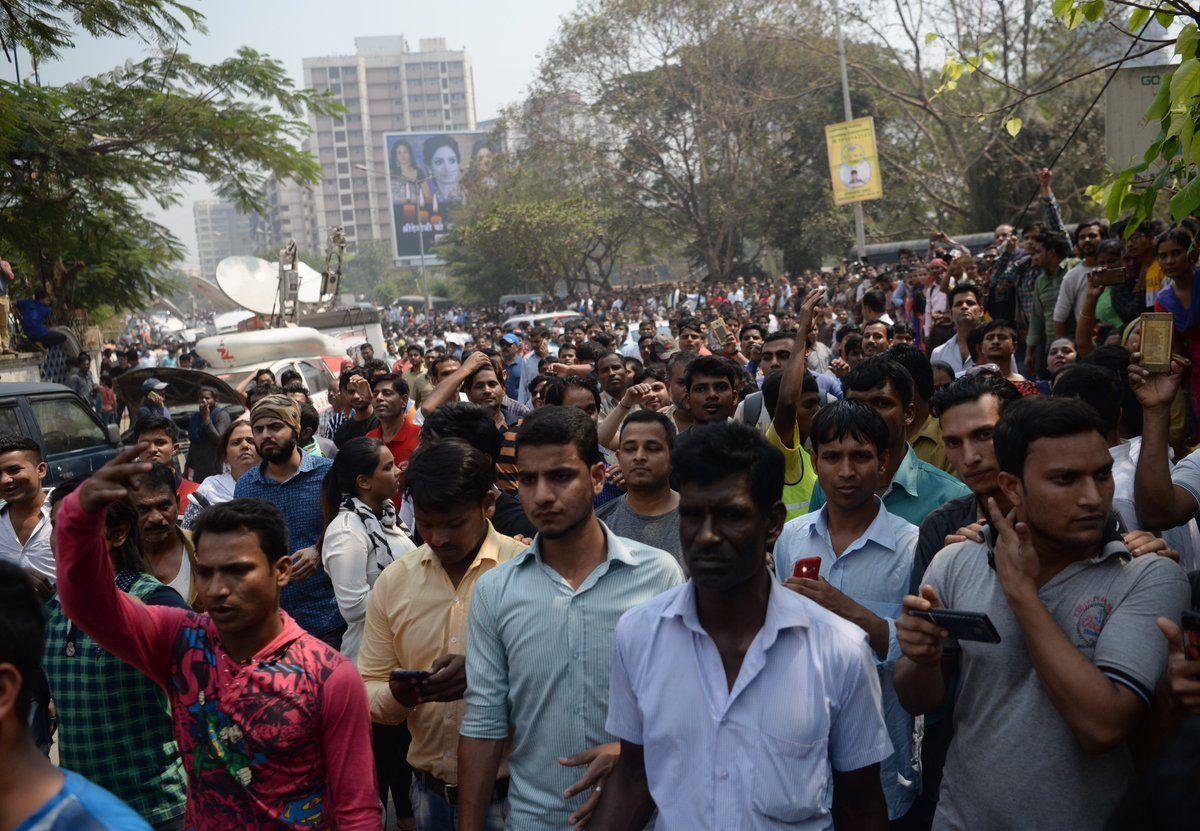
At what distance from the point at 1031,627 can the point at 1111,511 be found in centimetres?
39

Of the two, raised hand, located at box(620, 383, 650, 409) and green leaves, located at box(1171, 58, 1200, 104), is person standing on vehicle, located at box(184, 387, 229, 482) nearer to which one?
raised hand, located at box(620, 383, 650, 409)

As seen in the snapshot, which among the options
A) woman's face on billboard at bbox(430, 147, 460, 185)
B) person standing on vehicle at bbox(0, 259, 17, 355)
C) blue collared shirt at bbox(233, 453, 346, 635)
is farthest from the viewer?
woman's face on billboard at bbox(430, 147, 460, 185)

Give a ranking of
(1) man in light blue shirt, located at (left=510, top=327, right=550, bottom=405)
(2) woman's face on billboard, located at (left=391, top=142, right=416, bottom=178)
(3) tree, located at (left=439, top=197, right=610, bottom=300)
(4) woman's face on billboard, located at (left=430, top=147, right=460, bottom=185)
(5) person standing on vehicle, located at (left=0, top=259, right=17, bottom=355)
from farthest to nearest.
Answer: (4) woman's face on billboard, located at (left=430, top=147, right=460, bottom=185)
(2) woman's face on billboard, located at (left=391, top=142, right=416, bottom=178)
(3) tree, located at (left=439, top=197, right=610, bottom=300)
(5) person standing on vehicle, located at (left=0, top=259, right=17, bottom=355)
(1) man in light blue shirt, located at (left=510, top=327, right=550, bottom=405)

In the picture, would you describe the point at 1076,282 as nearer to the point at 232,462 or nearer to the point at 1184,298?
the point at 1184,298

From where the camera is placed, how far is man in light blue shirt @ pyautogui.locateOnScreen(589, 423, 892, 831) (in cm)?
209

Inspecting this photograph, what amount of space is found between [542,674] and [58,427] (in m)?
8.49

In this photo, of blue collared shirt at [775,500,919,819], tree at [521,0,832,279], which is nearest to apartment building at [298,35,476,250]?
tree at [521,0,832,279]

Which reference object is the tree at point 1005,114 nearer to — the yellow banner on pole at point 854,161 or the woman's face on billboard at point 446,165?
the yellow banner on pole at point 854,161

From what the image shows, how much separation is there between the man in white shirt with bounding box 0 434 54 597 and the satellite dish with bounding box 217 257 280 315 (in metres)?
19.2

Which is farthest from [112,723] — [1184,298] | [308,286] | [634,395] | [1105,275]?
[308,286]

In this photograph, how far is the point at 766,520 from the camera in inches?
91.8

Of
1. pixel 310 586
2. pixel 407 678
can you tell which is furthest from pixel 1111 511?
pixel 310 586

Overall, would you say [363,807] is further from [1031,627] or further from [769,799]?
[1031,627]

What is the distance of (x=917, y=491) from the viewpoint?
3.74m
